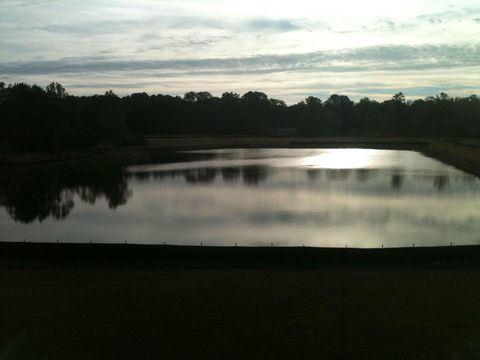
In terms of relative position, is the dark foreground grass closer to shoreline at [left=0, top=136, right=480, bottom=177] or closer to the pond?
the pond

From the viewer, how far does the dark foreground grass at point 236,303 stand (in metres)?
6.64

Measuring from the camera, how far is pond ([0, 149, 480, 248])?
15.2 metres

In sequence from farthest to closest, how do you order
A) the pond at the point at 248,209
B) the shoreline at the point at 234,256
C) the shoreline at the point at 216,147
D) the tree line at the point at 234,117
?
the tree line at the point at 234,117
the shoreline at the point at 216,147
the pond at the point at 248,209
the shoreline at the point at 234,256

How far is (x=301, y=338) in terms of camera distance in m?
6.95

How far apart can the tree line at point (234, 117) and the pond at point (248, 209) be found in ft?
67.0

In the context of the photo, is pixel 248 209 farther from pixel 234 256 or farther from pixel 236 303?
pixel 236 303

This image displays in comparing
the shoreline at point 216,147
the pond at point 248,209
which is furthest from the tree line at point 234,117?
the pond at point 248,209

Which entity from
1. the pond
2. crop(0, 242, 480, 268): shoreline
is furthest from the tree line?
crop(0, 242, 480, 268): shoreline

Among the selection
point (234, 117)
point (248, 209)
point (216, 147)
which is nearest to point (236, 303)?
point (248, 209)

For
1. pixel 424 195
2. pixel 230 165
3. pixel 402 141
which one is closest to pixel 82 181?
pixel 230 165

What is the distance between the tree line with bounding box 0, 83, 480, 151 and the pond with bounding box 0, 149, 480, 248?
20409mm

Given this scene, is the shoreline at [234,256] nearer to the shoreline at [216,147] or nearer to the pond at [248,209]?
the pond at [248,209]

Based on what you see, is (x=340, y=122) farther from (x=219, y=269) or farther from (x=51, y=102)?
(x=219, y=269)

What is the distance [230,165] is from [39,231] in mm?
25052
